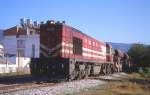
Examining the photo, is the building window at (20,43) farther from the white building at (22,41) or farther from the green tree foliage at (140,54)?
the green tree foliage at (140,54)

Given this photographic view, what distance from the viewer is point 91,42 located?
32250 millimetres

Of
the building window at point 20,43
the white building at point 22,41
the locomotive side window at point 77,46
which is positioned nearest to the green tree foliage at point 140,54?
the white building at point 22,41

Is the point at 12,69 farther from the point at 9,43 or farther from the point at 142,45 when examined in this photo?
the point at 142,45

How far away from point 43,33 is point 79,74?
4528 mm

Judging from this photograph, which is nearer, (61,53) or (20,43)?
(61,53)

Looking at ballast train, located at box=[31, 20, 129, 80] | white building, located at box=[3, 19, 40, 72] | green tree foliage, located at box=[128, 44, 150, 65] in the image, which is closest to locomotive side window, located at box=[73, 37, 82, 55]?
ballast train, located at box=[31, 20, 129, 80]

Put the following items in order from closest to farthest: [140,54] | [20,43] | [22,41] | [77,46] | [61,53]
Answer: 1. [61,53]
2. [77,46]
3. [140,54]
4. [20,43]
5. [22,41]

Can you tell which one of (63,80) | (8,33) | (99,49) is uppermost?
(8,33)

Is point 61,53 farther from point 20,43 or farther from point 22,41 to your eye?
point 22,41

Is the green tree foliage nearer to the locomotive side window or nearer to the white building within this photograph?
the white building

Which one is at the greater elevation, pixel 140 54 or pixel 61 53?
pixel 140 54

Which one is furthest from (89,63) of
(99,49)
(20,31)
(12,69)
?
(20,31)

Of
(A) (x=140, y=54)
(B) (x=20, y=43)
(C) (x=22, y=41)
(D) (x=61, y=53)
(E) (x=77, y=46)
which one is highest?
(C) (x=22, y=41)

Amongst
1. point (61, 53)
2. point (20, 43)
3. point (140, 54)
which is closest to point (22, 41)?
point (20, 43)
